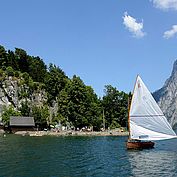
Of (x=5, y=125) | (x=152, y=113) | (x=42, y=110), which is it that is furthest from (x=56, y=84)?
(x=152, y=113)

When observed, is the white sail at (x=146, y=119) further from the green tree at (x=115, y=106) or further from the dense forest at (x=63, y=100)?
the green tree at (x=115, y=106)

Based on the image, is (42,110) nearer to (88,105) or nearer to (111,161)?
(88,105)

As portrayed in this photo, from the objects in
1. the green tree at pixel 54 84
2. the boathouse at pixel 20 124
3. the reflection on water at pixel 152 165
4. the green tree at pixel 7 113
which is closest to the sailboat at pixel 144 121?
the reflection on water at pixel 152 165

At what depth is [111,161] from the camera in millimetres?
50719

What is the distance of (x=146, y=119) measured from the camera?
63.0 meters

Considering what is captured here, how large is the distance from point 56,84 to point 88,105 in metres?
25.2

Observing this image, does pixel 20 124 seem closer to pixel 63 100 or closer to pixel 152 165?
pixel 63 100

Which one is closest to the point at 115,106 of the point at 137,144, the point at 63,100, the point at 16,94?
the point at 63,100

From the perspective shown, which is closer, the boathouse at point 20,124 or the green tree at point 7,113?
the boathouse at point 20,124

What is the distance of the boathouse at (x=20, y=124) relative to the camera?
465ft

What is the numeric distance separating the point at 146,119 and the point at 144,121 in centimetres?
54

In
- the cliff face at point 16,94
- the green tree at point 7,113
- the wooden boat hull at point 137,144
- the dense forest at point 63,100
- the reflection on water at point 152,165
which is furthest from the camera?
the cliff face at point 16,94

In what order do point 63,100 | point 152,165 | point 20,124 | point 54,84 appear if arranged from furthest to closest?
point 54,84 → point 63,100 → point 20,124 → point 152,165

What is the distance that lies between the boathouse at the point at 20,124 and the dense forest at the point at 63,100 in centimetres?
434
